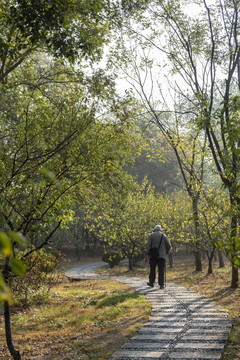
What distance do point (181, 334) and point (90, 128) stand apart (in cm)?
403

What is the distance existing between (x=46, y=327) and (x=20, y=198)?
3.87 meters

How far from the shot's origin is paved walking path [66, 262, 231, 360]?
4.76 metres

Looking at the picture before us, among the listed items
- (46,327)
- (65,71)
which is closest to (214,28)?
(65,71)

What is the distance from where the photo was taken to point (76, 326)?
7.62 meters

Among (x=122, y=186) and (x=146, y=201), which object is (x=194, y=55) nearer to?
(x=122, y=186)

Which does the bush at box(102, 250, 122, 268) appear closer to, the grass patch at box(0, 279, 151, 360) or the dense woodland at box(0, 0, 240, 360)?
the dense woodland at box(0, 0, 240, 360)

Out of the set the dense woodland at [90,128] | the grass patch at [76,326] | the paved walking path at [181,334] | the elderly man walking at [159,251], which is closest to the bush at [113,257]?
the dense woodland at [90,128]

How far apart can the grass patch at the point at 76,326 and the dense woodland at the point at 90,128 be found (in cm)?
93

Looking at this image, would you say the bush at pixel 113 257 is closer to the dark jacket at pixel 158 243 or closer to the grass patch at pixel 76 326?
the grass patch at pixel 76 326

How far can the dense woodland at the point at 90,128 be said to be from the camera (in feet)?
17.5

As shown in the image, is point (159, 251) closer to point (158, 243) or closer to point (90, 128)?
point (158, 243)

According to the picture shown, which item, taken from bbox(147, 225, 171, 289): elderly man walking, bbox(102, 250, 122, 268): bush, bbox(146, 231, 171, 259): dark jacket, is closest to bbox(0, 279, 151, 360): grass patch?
bbox(147, 225, 171, 289): elderly man walking

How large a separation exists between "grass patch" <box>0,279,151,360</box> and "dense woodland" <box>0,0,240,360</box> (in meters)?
0.93

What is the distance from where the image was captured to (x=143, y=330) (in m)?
6.05
